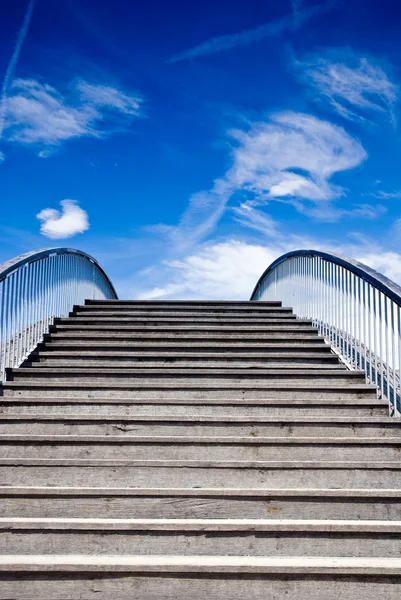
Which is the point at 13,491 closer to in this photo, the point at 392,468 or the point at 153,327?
the point at 392,468

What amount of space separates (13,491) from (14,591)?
602 millimetres

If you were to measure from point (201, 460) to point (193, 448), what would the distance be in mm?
173

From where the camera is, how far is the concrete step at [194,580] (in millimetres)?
2467

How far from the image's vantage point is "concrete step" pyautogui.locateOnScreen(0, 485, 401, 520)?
2.91 metres

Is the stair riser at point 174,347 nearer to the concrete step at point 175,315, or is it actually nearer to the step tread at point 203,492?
the concrete step at point 175,315

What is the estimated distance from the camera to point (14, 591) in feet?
8.07

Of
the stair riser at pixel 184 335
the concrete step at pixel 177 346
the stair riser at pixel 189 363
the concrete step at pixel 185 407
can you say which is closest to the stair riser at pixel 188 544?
the concrete step at pixel 185 407

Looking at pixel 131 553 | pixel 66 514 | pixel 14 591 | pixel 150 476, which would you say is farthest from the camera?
pixel 150 476

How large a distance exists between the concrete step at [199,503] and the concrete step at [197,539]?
201 millimetres

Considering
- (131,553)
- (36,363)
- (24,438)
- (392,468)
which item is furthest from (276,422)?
(36,363)

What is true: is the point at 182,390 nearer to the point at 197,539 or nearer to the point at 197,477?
the point at 197,477

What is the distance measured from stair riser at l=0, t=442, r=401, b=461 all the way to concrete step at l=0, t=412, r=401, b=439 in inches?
7.9

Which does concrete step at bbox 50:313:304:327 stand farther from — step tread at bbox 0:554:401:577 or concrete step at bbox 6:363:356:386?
step tread at bbox 0:554:401:577

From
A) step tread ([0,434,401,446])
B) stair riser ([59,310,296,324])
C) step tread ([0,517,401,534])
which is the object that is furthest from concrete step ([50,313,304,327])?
step tread ([0,517,401,534])
